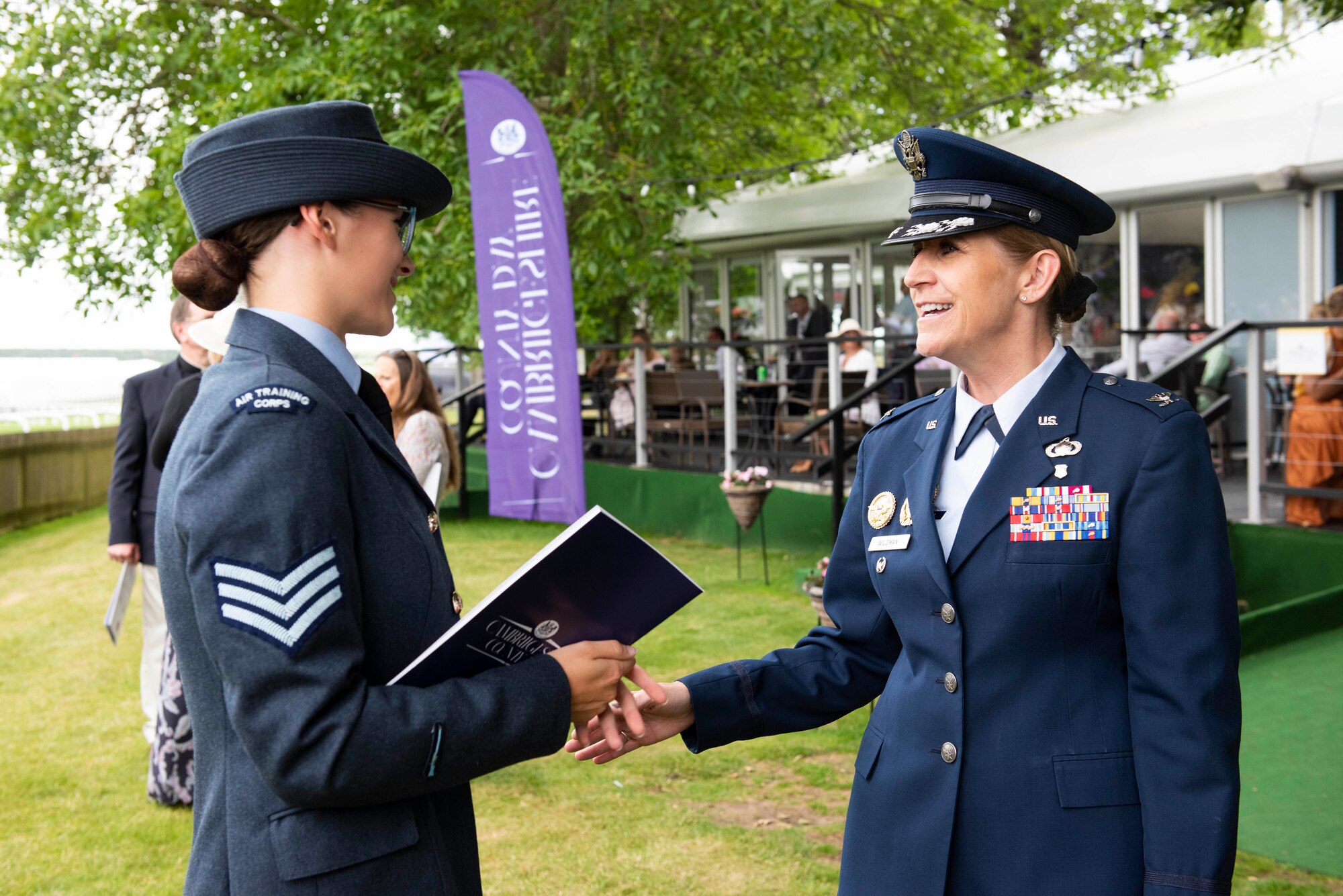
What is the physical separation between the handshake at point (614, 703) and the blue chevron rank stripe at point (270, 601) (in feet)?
1.15

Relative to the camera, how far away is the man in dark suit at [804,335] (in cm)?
1271

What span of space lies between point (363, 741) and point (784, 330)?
15578mm

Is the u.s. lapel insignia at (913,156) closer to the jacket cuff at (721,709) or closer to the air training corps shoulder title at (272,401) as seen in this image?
the jacket cuff at (721,709)

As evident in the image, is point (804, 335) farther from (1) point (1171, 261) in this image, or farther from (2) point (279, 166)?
(2) point (279, 166)

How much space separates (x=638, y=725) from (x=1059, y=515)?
675mm

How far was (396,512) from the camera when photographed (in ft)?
4.77

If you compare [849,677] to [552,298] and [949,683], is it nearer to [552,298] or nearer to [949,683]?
[949,683]

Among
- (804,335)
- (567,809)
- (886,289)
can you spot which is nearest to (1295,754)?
(567,809)

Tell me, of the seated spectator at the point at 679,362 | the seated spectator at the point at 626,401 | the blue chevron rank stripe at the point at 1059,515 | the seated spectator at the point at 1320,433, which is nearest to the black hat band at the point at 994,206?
the blue chevron rank stripe at the point at 1059,515

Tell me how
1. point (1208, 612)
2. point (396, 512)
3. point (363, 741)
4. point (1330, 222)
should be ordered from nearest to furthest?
point (363, 741) < point (396, 512) < point (1208, 612) < point (1330, 222)

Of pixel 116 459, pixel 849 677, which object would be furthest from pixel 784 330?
pixel 849 677

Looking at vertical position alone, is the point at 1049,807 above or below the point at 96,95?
below

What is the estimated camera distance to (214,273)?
1537mm

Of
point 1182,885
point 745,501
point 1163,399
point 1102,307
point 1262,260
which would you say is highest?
point 1262,260
